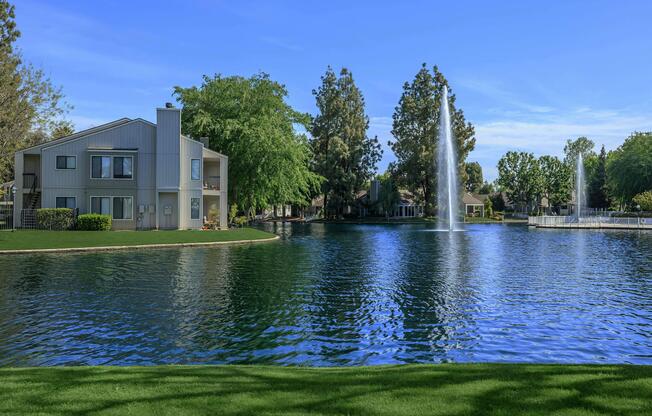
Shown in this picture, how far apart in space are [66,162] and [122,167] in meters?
4.43

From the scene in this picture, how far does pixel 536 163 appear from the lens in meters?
117

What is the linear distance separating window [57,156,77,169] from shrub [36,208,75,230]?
171 inches

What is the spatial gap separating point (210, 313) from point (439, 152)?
77242 millimetres

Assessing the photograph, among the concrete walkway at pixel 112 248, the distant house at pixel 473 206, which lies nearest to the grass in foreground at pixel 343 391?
the concrete walkway at pixel 112 248

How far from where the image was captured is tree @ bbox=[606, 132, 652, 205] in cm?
8369

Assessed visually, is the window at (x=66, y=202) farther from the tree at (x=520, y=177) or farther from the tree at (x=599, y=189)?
the tree at (x=599, y=189)

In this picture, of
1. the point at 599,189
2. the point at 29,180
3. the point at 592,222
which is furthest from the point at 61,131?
the point at 599,189

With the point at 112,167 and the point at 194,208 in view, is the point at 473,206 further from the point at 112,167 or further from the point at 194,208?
the point at 112,167

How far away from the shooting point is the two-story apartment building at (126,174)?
4284 centimetres

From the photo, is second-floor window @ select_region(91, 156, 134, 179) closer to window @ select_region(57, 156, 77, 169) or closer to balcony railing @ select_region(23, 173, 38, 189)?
window @ select_region(57, 156, 77, 169)

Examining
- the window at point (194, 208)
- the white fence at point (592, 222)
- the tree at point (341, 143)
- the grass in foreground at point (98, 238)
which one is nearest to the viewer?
the grass in foreground at point (98, 238)

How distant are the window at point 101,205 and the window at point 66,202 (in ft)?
4.75

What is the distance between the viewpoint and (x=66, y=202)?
42.8m

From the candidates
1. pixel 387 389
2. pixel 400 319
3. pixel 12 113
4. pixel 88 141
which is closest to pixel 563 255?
pixel 400 319
